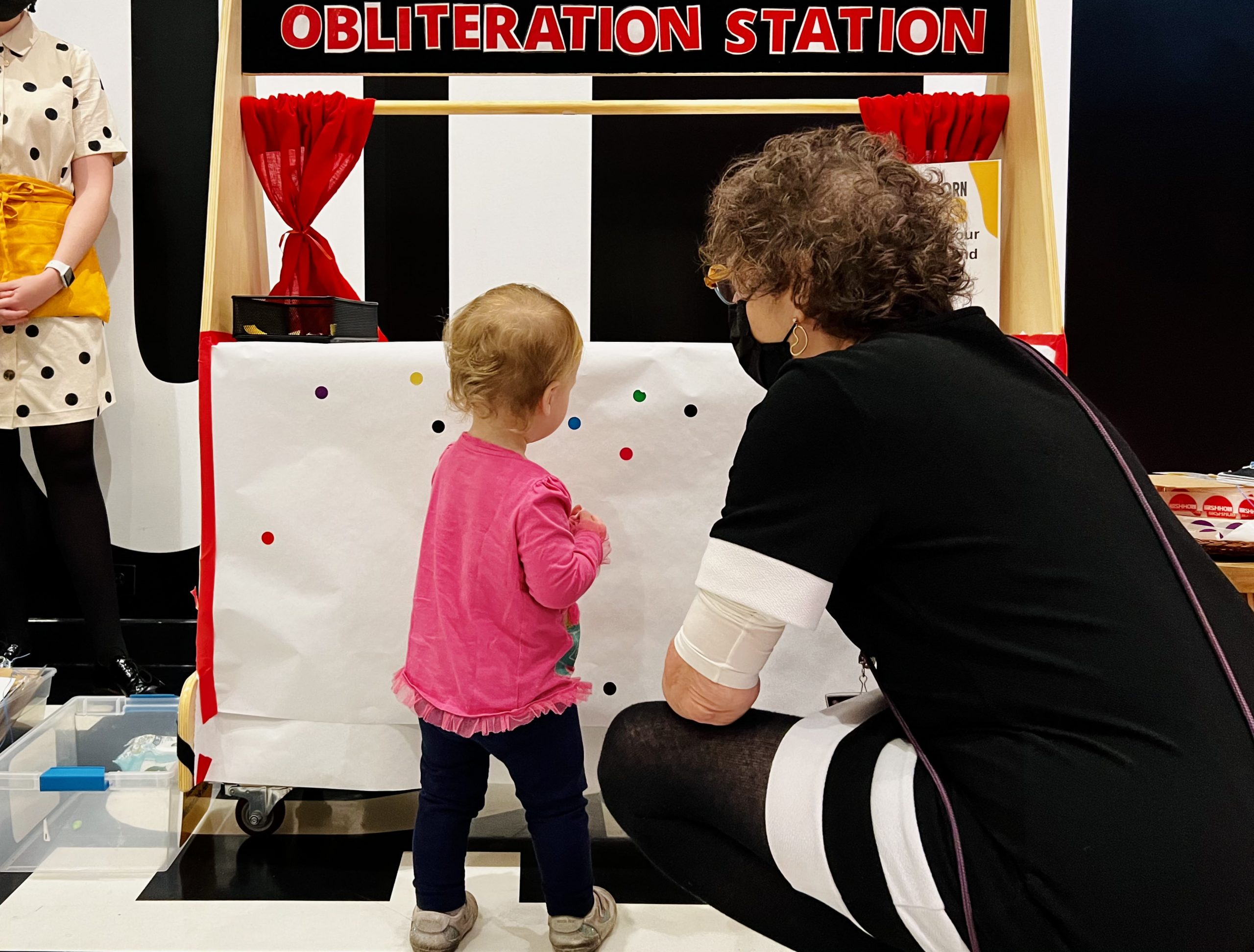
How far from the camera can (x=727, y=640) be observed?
93cm

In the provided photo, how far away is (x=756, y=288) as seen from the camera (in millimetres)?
1009

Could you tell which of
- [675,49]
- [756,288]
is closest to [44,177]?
[675,49]

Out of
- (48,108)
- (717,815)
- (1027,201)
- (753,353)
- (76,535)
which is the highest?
(48,108)

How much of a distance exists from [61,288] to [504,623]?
155 centimetres

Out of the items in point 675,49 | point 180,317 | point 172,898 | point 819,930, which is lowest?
point 172,898

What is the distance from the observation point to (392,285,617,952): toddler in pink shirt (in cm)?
125

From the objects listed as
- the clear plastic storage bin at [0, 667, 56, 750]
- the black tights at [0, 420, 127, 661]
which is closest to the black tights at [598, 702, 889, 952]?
the clear plastic storage bin at [0, 667, 56, 750]

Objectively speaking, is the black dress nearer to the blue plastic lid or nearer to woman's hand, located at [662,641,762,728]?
woman's hand, located at [662,641,762,728]

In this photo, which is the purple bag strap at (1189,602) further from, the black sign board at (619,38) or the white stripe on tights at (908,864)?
the black sign board at (619,38)

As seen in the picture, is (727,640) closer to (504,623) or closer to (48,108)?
(504,623)

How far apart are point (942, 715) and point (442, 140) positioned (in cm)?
208

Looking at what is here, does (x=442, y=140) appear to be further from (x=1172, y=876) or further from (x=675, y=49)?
(x=1172, y=876)

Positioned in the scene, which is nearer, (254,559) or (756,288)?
(756,288)

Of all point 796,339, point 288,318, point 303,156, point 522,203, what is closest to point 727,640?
point 796,339
